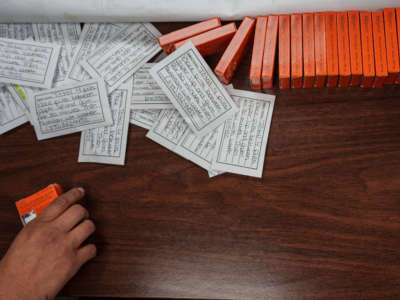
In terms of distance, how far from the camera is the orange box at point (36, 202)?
0.95m

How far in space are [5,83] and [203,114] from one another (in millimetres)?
567

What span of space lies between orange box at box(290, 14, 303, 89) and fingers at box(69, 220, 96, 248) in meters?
0.62

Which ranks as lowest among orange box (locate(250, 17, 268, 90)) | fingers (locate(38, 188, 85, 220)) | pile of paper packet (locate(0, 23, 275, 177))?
fingers (locate(38, 188, 85, 220))

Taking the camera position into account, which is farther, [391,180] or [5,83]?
[5,83]

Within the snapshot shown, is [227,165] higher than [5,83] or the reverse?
the reverse

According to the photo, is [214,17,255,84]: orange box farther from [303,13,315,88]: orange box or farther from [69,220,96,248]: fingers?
[69,220,96,248]: fingers

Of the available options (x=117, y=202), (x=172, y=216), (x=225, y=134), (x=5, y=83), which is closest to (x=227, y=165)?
(x=225, y=134)

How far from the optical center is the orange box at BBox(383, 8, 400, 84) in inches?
33.5

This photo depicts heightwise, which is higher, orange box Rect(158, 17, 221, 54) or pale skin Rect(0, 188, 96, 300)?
orange box Rect(158, 17, 221, 54)

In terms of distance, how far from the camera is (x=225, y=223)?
909 mm

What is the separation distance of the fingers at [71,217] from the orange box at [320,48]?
0.67 m

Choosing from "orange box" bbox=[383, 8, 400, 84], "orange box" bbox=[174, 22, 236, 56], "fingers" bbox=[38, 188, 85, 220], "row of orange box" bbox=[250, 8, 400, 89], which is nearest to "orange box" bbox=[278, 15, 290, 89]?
"row of orange box" bbox=[250, 8, 400, 89]

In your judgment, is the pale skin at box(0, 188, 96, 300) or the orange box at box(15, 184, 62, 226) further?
the orange box at box(15, 184, 62, 226)

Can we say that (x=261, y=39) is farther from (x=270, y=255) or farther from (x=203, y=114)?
(x=270, y=255)
